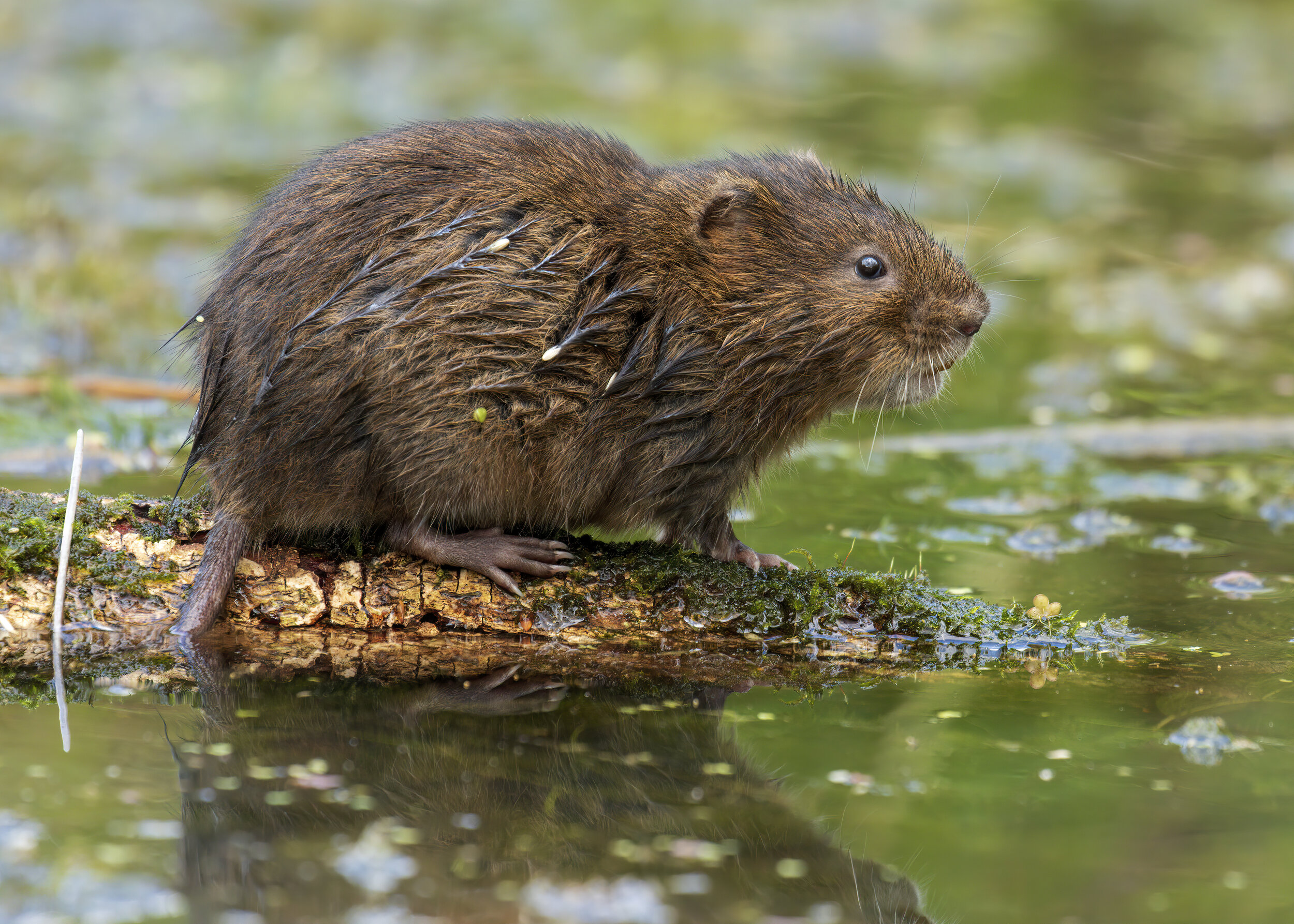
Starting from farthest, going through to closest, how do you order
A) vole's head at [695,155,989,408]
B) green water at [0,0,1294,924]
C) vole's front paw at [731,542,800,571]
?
vole's front paw at [731,542,800,571] < vole's head at [695,155,989,408] < green water at [0,0,1294,924]

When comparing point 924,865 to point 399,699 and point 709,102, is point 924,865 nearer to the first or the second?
point 399,699

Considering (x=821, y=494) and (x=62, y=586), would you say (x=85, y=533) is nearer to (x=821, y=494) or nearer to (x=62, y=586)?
(x=62, y=586)

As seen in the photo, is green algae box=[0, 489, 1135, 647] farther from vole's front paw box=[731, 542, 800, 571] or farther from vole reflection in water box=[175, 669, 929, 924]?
vole reflection in water box=[175, 669, 929, 924]

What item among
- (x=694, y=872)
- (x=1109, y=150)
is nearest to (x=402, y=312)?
(x=694, y=872)

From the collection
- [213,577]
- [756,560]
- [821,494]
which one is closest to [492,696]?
[213,577]

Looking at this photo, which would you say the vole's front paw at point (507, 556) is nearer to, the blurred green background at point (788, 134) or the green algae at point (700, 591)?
the green algae at point (700, 591)

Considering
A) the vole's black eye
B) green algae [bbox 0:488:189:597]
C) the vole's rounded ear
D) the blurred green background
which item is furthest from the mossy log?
the blurred green background
